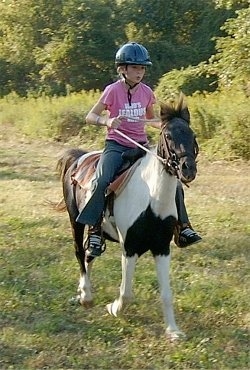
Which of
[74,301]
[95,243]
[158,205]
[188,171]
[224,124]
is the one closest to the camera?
[188,171]

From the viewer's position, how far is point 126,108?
16.4ft

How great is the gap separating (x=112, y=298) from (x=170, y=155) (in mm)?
1679

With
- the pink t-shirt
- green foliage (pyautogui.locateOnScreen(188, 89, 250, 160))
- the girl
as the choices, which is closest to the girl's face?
the girl

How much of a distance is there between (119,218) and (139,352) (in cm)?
90

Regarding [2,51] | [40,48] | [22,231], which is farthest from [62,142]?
[2,51]

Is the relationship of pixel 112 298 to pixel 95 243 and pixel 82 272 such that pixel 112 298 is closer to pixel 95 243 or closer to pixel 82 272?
pixel 82 272

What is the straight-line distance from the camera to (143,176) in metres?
4.65

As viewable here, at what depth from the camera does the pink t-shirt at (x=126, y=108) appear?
499 centimetres

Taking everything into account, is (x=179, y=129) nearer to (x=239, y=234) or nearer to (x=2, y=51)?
(x=239, y=234)

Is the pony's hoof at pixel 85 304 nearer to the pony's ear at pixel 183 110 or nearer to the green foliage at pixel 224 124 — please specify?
the pony's ear at pixel 183 110

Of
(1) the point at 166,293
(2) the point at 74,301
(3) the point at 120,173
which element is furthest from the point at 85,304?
(3) the point at 120,173

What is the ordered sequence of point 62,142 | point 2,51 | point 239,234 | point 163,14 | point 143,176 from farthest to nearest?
1. point 2,51
2. point 163,14
3. point 62,142
4. point 239,234
5. point 143,176

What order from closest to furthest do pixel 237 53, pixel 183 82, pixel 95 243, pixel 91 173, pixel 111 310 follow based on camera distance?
pixel 95 243
pixel 111 310
pixel 91 173
pixel 237 53
pixel 183 82

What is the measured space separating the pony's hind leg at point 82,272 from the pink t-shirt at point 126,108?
92 centimetres
